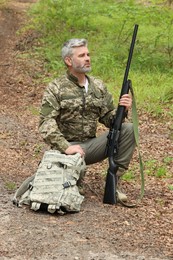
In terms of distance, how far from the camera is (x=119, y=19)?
677 inches

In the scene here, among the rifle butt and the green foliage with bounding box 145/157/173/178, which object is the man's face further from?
the green foliage with bounding box 145/157/173/178

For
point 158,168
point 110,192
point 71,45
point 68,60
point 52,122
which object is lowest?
point 158,168

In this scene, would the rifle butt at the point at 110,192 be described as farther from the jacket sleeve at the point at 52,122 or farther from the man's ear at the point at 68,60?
the man's ear at the point at 68,60

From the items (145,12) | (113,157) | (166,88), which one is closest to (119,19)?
(145,12)

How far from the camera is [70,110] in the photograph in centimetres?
633

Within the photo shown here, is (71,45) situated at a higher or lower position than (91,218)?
higher

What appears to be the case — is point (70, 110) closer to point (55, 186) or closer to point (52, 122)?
point (52, 122)

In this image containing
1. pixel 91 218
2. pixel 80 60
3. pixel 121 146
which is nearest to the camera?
pixel 91 218

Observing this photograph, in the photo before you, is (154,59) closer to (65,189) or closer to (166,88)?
(166,88)

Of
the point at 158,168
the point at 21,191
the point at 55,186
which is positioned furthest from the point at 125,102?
the point at 158,168

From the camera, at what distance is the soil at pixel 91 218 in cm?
492

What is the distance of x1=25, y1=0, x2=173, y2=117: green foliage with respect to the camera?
1188 centimetres

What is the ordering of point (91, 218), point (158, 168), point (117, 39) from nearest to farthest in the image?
point (91, 218), point (158, 168), point (117, 39)

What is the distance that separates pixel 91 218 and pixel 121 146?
3.23 ft
